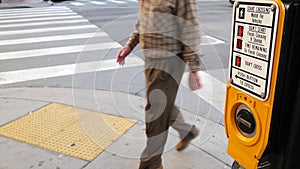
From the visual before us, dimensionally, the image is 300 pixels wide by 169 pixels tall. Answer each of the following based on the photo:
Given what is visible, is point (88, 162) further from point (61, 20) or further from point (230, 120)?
point (61, 20)

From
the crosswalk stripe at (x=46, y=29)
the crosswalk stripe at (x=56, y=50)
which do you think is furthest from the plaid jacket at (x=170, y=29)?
the crosswalk stripe at (x=46, y=29)

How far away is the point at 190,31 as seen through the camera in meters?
2.34

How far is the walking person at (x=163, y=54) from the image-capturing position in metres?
2.28

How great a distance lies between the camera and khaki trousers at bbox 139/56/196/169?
2.42 meters

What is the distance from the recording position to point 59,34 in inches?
377

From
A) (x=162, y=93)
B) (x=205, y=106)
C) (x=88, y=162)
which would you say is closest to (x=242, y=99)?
(x=162, y=93)

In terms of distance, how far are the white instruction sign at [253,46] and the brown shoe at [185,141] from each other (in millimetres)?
1855

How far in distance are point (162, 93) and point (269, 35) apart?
1.44 meters

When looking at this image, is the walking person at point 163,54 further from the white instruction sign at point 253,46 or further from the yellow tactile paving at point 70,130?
the white instruction sign at point 253,46

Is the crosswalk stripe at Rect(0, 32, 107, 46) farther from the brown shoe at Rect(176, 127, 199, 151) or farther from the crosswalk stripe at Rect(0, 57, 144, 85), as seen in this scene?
the brown shoe at Rect(176, 127, 199, 151)

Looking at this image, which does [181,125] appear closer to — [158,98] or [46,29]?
[158,98]

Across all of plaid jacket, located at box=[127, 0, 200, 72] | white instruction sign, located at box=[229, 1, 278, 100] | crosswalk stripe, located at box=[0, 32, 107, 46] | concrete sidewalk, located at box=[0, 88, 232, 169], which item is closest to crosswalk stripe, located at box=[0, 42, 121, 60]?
crosswalk stripe, located at box=[0, 32, 107, 46]

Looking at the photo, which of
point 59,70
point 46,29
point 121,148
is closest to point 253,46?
point 121,148

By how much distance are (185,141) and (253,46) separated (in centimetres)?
210
